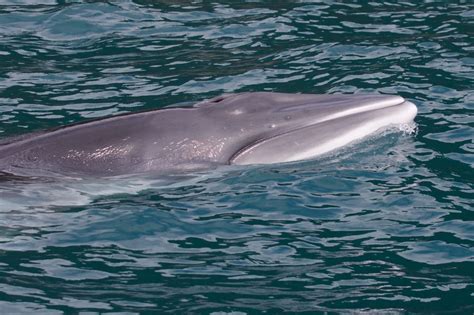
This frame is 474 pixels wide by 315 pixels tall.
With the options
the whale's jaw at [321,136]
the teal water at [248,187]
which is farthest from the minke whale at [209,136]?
the teal water at [248,187]

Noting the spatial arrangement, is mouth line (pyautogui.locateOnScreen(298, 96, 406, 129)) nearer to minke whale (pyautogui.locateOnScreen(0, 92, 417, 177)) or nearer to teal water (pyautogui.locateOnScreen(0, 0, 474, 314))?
minke whale (pyautogui.locateOnScreen(0, 92, 417, 177))

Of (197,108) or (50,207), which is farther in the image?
(197,108)

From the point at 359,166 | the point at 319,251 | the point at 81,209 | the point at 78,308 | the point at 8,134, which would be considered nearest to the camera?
the point at 78,308

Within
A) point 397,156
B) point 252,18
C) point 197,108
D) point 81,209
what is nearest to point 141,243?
point 81,209

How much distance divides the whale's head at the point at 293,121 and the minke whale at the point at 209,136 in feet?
0.04

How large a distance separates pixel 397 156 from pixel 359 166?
26.3 inches

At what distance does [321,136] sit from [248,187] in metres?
1.36

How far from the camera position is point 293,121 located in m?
14.7

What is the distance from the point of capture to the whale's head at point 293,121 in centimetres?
1456

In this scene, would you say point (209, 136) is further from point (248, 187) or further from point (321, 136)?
point (321, 136)

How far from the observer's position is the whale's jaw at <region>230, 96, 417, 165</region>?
1452 centimetres

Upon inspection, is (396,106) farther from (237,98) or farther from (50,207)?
(50,207)

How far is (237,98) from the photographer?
1503 cm

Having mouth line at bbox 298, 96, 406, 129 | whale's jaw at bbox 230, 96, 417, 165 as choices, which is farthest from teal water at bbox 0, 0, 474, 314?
mouth line at bbox 298, 96, 406, 129
